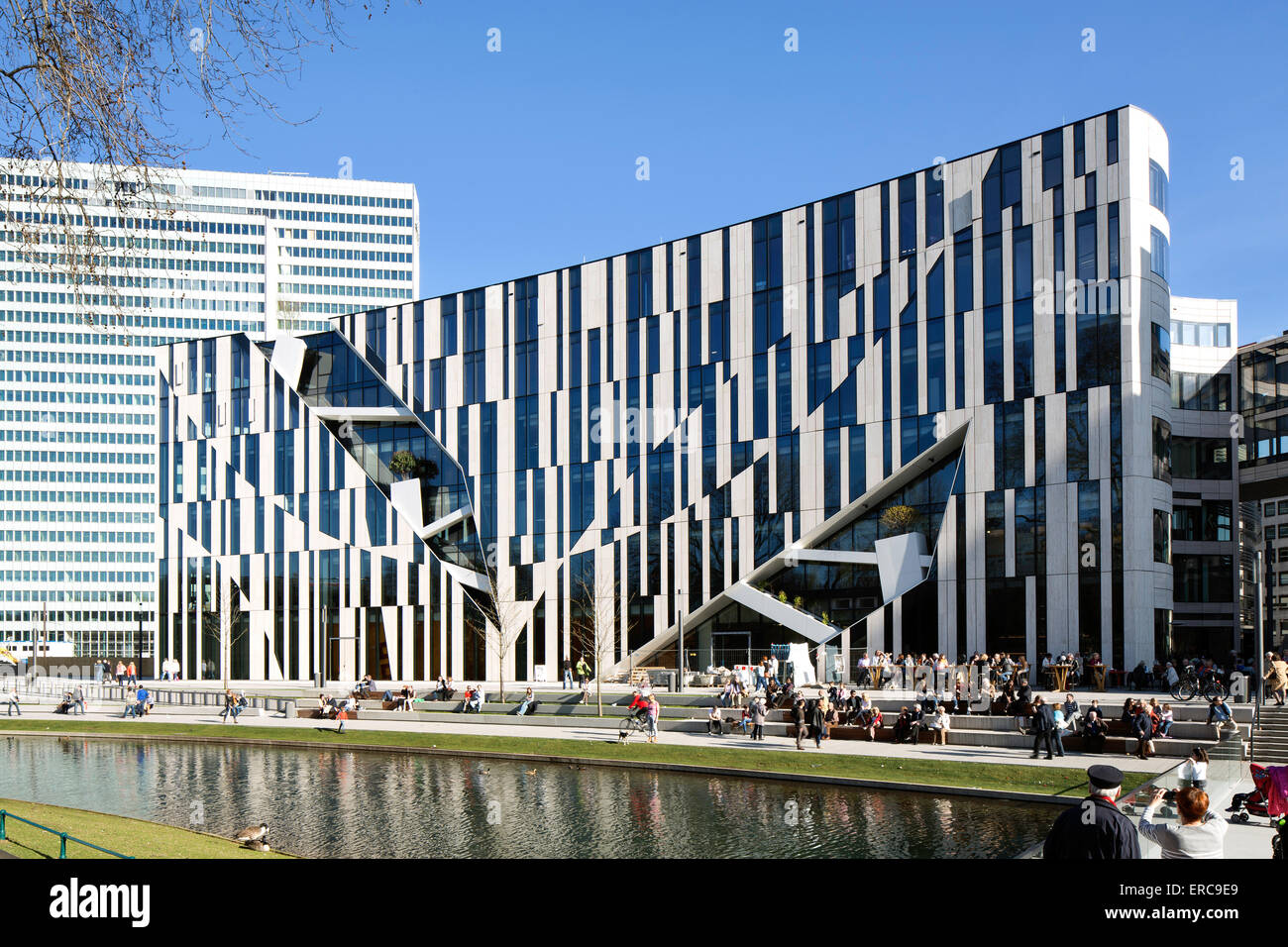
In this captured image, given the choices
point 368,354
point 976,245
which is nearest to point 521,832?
point 976,245

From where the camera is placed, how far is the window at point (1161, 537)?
4206 cm

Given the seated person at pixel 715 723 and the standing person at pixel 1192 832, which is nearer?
→ the standing person at pixel 1192 832

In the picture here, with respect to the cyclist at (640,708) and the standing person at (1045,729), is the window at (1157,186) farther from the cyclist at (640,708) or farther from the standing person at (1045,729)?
the cyclist at (640,708)

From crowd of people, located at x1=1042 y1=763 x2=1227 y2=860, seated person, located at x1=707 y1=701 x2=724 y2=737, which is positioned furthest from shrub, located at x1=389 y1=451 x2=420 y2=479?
crowd of people, located at x1=1042 y1=763 x2=1227 y2=860

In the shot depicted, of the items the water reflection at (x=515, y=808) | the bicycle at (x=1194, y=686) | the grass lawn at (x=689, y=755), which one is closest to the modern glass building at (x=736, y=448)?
the bicycle at (x=1194, y=686)

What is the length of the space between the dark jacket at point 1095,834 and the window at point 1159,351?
133 feet

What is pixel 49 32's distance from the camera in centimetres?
927

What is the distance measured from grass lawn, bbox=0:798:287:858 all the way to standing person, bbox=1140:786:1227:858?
1266 cm

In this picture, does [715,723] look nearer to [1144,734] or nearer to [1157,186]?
[1144,734]

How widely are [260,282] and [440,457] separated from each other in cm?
8503

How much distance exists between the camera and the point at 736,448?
173ft

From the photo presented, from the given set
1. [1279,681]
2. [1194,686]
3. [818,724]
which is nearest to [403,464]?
[818,724]

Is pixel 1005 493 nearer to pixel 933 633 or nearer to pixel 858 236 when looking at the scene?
pixel 933 633
